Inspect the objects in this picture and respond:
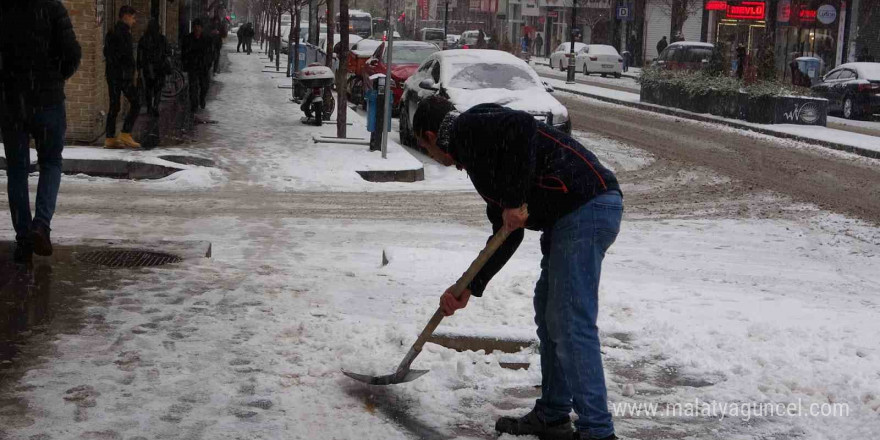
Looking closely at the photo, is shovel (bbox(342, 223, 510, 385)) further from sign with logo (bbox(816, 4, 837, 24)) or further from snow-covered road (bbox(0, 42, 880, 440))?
sign with logo (bbox(816, 4, 837, 24))

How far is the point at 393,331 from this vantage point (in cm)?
600

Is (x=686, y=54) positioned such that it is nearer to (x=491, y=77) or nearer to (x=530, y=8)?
(x=491, y=77)

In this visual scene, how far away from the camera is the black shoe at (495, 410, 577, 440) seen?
4.63 meters

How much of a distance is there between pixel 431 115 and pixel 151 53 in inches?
589

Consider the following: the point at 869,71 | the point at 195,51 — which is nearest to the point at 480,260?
the point at 195,51

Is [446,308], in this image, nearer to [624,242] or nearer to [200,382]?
[200,382]

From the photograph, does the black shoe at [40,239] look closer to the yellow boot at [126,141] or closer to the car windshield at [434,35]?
the yellow boot at [126,141]

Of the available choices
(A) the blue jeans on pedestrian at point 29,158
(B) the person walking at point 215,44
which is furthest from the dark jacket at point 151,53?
(A) the blue jeans on pedestrian at point 29,158

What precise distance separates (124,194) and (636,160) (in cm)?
834

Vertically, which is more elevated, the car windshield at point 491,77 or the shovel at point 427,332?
the car windshield at point 491,77

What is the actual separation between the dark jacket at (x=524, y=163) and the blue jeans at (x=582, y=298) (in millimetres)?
67

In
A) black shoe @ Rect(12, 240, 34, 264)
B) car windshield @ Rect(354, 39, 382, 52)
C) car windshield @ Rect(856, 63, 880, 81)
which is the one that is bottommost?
black shoe @ Rect(12, 240, 34, 264)

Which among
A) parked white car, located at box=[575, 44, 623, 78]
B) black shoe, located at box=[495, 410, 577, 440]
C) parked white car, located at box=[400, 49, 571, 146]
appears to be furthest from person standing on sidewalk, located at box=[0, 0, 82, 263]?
parked white car, located at box=[575, 44, 623, 78]

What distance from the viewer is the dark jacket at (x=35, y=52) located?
275 inches
